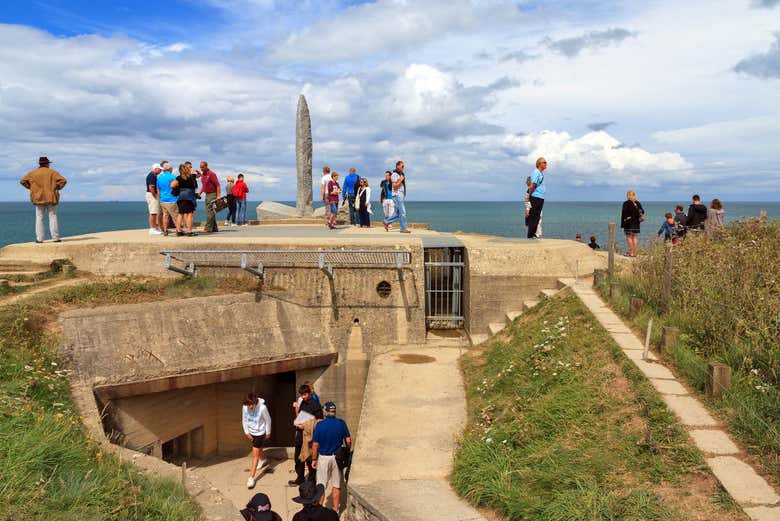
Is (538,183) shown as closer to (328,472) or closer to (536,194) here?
(536,194)

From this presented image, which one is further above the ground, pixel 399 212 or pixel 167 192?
pixel 167 192

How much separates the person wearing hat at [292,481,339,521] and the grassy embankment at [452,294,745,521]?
150cm

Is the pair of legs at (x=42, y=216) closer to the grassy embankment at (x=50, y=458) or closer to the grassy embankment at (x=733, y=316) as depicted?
the grassy embankment at (x=50, y=458)

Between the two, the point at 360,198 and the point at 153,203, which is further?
the point at 360,198

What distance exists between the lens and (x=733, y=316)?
7.48 m

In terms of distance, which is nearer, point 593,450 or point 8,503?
point 8,503

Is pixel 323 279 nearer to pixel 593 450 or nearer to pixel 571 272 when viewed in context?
pixel 571 272

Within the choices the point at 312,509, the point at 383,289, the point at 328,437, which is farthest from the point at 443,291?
the point at 312,509

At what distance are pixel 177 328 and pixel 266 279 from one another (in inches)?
93.8

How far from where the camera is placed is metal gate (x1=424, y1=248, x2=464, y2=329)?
13.3m

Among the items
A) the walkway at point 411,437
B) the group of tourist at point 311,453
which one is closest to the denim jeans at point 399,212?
the walkway at point 411,437

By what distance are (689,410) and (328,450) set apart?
456cm

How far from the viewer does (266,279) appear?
40.6 feet

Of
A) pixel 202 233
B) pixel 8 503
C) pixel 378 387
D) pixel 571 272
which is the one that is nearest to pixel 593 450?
pixel 378 387
